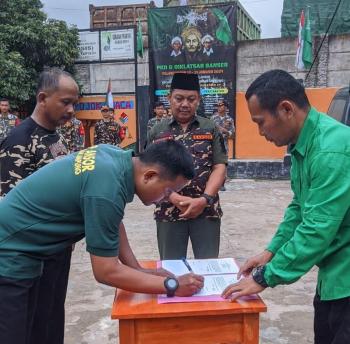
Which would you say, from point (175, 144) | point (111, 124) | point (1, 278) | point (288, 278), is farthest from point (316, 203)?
point (111, 124)

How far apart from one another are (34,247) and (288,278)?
0.94m

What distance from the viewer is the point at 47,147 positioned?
8.07 ft

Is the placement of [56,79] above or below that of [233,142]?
above

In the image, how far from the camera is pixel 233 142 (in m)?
11.1

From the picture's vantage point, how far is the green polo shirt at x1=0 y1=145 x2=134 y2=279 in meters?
1.54

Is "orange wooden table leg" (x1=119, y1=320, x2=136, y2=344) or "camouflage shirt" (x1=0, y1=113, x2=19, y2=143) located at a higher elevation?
"camouflage shirt" (x1=0, y1=113, x2=19, y2=143)

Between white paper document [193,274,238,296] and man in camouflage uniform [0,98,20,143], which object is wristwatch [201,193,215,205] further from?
man in camouflage uniform [0,98,20,143]

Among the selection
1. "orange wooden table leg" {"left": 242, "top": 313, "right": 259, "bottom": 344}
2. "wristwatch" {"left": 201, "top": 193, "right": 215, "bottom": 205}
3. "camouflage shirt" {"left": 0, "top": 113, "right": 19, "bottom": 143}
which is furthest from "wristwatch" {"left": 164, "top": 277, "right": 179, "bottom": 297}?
"camouflage shirt" {"left": 0, "top": 113, "right": 19, "bottom": 143}

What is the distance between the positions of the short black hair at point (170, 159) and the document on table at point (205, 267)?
1.67ft

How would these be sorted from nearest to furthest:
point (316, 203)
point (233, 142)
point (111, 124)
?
point (316, 203)
point (111, 124)
point (233, 142)

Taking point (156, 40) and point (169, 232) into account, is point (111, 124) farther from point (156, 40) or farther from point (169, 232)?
point (169, 232)

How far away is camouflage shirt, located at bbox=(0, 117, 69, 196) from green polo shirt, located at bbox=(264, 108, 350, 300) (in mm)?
1408

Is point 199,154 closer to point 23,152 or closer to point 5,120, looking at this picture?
point 23,152

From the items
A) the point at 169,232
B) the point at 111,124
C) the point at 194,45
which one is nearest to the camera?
the point at 169,232
